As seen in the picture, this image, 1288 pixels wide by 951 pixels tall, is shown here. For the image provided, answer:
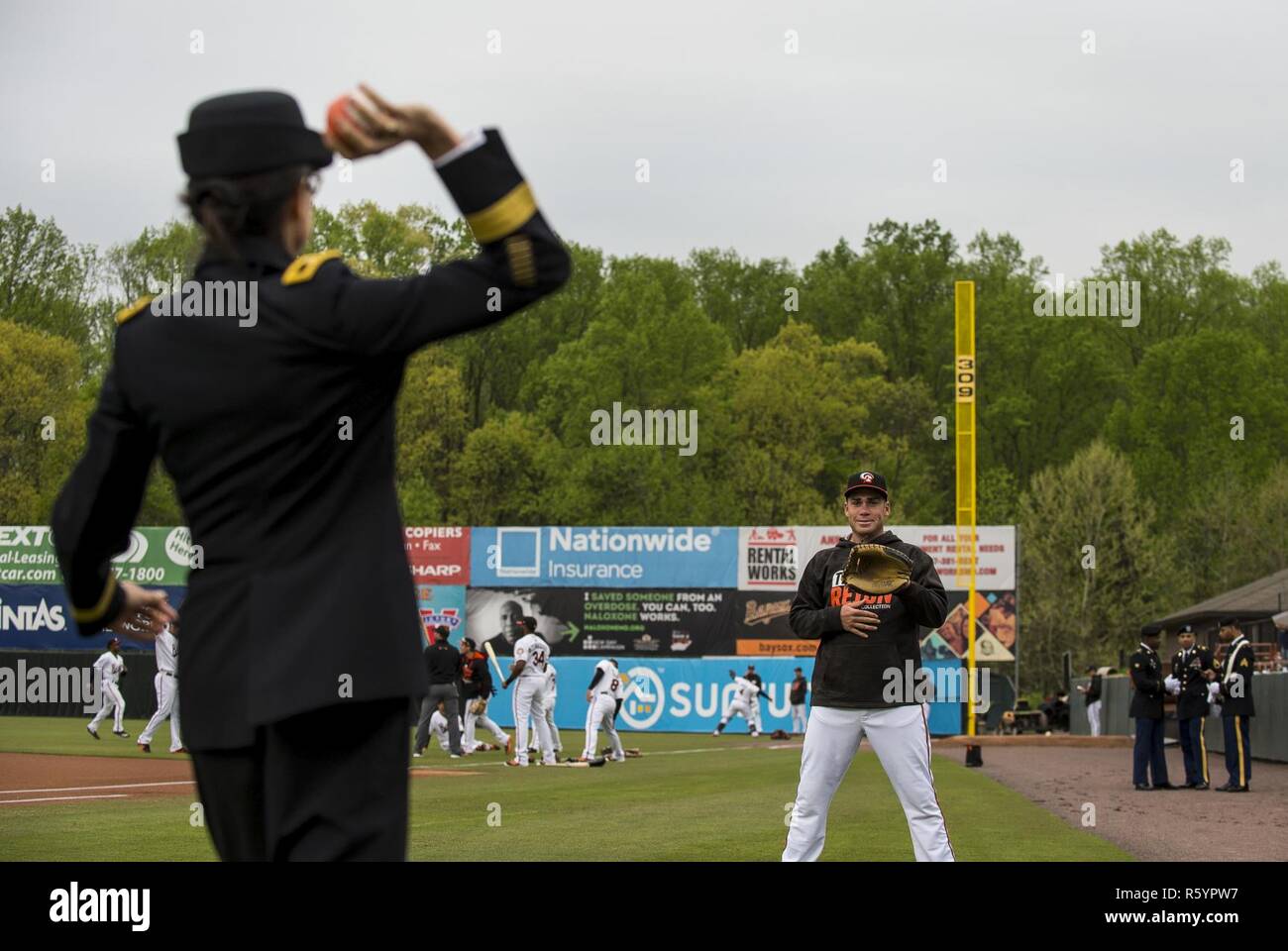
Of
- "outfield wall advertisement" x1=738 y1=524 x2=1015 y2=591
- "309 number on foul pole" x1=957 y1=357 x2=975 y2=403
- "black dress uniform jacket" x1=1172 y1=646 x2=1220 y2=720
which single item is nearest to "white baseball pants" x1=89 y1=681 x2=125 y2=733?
"309 number on foul pole" x1=957 y1=357 x2=975 y2=403

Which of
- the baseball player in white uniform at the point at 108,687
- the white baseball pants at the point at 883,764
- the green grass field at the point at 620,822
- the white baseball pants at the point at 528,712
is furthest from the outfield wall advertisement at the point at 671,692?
the white baseball pants at the point at 883,764

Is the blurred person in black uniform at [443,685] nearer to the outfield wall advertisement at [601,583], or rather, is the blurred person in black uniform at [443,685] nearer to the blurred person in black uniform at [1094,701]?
the outfield wall advertisement at [601,583]

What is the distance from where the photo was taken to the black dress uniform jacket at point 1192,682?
22484 millimetres

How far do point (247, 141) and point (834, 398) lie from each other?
65967 millimetres

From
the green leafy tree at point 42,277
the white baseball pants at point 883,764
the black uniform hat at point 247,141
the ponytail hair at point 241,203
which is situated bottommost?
the white baseball pants at point 883,764

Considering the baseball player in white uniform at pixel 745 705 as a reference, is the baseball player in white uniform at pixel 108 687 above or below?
above

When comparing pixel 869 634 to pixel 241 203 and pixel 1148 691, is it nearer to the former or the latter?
pixel 241 203

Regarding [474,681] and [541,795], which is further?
[474,681]

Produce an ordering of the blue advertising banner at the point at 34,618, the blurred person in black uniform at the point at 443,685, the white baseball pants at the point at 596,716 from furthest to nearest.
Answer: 1. the blue advertising banner at the point at 34,618
2. the blurred person in black uniform at the point at 443,685
3. the white baseball pants at the point at 596,716

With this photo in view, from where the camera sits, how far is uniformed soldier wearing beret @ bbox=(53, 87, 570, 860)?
3.33 m

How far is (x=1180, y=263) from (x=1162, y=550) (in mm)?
18666

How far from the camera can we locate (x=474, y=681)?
96.6ft
